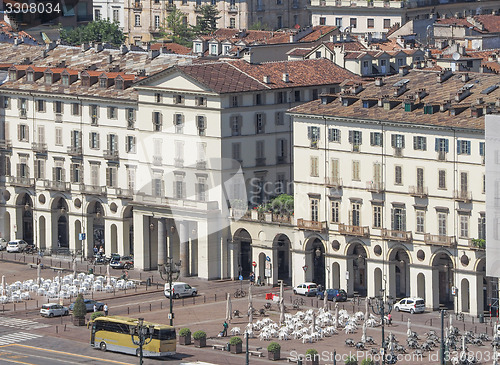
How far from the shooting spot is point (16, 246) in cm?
17850

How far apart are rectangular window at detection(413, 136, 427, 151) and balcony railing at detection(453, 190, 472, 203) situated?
16.7ft

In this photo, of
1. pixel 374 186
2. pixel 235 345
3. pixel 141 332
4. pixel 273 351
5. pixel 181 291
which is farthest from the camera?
pixel 181 291

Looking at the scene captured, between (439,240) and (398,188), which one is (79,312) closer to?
(398,188)

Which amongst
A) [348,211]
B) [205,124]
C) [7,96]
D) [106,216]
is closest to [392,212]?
[348,211]

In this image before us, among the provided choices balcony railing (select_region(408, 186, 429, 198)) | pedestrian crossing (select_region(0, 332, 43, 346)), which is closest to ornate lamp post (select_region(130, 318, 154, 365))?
pedestrian crossing (select_region(0, 332, 43, 346))

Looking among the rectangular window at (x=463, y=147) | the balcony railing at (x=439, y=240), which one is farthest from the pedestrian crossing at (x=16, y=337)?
the rectangular window at (x=463, y=147)

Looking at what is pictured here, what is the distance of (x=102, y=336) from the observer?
127812 mm

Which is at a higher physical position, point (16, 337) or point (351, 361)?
point (351, 361)

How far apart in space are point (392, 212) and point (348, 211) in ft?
16.6

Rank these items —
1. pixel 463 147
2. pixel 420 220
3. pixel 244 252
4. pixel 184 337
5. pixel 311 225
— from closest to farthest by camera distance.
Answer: pixel 184 337 → pixel 463 147 → pixel 420 220 → pixel 311 225 → pixel 244 252

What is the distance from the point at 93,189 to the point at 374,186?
3921 cm

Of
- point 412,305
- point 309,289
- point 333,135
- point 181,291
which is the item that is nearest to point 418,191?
point 412,305

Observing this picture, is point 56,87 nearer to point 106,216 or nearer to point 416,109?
point 106,216

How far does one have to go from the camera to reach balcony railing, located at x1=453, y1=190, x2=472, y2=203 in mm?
138125
